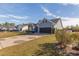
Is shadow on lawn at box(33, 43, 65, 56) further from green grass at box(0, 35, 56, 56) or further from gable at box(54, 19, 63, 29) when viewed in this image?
gable at box(54, 19, 63, 29)

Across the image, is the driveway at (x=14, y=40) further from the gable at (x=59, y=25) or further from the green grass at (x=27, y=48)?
the gable at (x=59, y=25)

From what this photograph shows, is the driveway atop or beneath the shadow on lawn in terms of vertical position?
atop

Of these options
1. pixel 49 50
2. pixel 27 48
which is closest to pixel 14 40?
pixel 27 48

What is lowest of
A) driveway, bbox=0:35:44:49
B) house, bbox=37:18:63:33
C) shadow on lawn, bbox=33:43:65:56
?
shadow on lawn, bbox=33:43:65:56

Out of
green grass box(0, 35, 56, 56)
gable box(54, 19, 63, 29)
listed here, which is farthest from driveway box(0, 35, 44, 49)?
gable box(54, 19, 63, 29)

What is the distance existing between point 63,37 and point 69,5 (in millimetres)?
261

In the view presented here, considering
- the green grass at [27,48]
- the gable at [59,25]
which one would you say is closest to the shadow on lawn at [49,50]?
the green grass at [27,48]

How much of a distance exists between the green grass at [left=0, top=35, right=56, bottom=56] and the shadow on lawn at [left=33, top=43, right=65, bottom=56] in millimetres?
25

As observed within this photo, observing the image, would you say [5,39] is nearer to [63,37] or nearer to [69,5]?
[63,37]

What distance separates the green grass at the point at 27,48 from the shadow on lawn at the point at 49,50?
3 centimetres

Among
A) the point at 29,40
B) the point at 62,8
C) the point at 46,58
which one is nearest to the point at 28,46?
the point at 29,40

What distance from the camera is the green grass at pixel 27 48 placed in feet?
5.08

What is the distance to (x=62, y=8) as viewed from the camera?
157cm

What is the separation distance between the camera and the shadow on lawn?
1547 millimetres
